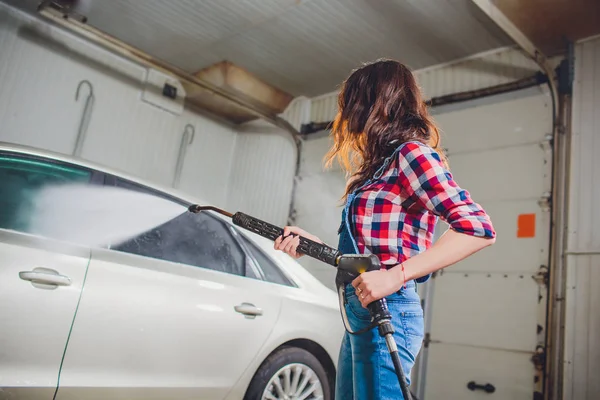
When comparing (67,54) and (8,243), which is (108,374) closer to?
(8,243)

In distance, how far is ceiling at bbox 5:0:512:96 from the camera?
4.87m

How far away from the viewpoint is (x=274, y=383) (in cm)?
247

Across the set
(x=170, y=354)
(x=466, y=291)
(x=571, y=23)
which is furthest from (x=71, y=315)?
(x=571, y=23)

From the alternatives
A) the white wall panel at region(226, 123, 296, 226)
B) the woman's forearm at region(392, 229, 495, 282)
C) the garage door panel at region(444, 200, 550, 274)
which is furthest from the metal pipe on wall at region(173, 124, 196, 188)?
the woman's forearm at region(392, 229, 495, 282)

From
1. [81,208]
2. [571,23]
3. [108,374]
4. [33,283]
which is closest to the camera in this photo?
[33,283]

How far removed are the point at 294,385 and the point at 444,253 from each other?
1.75 metres

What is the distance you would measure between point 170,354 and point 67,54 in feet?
15.7

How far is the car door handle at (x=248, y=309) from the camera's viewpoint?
235 centimetres

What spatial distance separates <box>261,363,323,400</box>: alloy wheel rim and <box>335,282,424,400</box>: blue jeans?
1341 millimetres

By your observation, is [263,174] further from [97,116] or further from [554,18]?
[554,18]

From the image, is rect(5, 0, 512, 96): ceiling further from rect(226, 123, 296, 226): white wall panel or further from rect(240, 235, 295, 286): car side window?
rect(240, 235, 295, 286): car side window

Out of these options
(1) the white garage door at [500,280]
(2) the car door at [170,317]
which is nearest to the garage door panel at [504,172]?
(1) the white garage door at [500,280]

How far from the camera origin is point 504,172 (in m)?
4.82

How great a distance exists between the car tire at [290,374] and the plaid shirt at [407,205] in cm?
146
